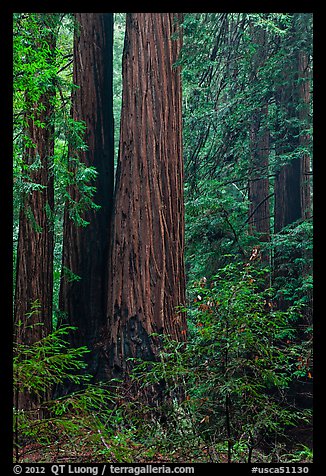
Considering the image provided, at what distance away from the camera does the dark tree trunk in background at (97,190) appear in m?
7.50

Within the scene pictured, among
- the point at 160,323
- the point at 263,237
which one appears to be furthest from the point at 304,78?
the point at 160,323

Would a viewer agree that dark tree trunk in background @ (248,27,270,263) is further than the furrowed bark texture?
Yes

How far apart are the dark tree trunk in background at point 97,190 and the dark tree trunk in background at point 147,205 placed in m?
0.43

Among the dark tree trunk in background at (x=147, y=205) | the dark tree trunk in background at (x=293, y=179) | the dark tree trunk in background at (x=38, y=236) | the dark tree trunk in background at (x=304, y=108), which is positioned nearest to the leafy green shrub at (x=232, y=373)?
the dark tree trunk in background at (x=147, y=205)

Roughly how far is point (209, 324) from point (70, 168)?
13.1ft

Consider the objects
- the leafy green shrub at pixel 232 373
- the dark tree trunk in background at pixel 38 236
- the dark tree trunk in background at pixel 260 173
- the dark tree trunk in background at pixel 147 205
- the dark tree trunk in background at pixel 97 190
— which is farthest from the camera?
the dark tree trunk in background at pixel 260 173

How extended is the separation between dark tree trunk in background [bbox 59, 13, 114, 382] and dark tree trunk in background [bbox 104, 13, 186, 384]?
0.43 m

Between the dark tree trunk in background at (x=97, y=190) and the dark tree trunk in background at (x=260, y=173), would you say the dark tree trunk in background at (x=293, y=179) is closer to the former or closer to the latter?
the dark tree trunk in background at (x=260, y=173)

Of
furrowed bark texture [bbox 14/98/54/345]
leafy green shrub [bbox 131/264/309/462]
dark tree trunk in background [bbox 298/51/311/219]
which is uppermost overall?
dark tree trunk in background [bbox 298/51/311/219]

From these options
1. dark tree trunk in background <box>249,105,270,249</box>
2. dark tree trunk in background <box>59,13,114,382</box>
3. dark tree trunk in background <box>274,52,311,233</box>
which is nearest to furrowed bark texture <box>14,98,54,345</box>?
dark tree trunk in background <box>59,13,114,382</box>

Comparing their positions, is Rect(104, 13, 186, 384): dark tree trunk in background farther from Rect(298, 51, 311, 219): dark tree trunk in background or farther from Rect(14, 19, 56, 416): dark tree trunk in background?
Rect(298, 51, 311, 219): dark tree trunk in background

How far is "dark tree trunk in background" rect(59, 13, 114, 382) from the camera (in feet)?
24.6
